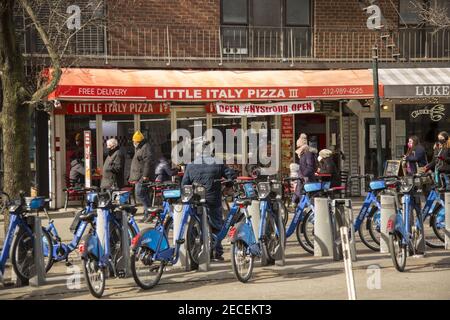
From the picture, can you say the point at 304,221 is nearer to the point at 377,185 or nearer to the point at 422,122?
the point at 377,185

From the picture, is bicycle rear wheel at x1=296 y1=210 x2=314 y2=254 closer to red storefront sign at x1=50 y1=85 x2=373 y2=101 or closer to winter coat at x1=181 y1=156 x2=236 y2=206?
winter coat at x1=181 y1=156 x2=236 y2=206

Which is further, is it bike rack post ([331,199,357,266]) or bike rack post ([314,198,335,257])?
bike rack post ([314,198,335,257])

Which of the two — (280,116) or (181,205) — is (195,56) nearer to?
(280,116)

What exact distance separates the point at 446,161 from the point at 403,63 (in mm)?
3898

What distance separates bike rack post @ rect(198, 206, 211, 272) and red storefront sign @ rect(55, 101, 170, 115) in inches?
304

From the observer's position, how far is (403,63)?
56.9ft

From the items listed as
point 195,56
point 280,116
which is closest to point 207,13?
point 195,56

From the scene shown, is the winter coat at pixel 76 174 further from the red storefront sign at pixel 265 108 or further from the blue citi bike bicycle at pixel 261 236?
the blue citi bike bicycle at pixel 261 236

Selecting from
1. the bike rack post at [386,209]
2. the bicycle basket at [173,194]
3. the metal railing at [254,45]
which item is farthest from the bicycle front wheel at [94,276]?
the metal railing at [254,45]

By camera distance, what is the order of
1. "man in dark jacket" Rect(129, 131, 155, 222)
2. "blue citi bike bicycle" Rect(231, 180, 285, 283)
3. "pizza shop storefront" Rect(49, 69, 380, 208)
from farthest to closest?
1. "pizza shop storefront" Rect(49, 69, 380, 208)
2. "man in dark jacket" Rect(129, 131, 155, 222)
3. "blue citi bike bicycle" Rect(231, 180, 285, 283)

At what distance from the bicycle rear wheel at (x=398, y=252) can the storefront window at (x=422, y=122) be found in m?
10.2

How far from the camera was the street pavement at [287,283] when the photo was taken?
736 centimetres

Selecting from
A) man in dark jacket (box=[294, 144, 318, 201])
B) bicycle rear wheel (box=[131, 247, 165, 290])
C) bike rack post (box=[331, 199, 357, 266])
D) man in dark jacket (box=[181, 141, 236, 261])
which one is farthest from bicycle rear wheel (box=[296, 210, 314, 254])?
man in dark jacket (box=[294, 144, 318, 201])

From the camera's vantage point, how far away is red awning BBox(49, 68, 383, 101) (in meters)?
14.4
